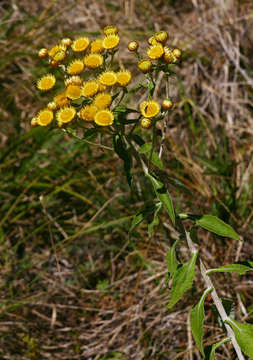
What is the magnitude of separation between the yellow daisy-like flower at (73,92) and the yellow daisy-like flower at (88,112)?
0.24ft

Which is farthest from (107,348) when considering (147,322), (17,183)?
(17,183)

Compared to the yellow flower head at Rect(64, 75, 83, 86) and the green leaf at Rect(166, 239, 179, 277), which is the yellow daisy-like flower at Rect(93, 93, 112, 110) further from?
the green leaf at Rect(166, 239, 179, 277)

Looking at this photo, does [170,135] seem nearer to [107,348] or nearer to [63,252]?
[63,252]

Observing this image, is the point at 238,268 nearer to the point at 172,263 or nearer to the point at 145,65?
the point at 172,263

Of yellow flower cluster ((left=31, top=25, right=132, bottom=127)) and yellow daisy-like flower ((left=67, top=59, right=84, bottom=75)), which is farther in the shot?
yellow daisy-like flower ((left=67, top=59, right=84, bottom=75))

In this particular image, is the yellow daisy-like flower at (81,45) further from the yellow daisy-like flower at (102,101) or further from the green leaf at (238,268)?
the green leaf at (238,268)

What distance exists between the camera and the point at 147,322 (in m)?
3.16

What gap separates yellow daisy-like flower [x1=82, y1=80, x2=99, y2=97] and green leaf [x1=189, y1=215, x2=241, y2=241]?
0.79 metres

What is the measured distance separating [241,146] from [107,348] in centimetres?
207

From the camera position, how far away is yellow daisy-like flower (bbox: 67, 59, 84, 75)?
221 cm

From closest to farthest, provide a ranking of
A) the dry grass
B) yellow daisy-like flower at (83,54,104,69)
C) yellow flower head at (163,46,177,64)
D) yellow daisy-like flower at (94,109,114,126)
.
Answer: yellow daisy-like flower at (94,109,114,126) < yellow flower head at (163,46,177,64) < yellow daisy-like flower at (83,54,104,69) < the dry grass

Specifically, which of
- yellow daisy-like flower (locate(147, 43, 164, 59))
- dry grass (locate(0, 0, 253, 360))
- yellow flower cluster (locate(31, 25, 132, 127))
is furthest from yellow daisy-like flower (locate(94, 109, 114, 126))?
dry grass (locate(0, 0, 253, 360))

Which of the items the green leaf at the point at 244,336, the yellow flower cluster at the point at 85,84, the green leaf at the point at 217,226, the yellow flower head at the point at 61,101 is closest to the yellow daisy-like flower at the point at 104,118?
the yellow flower cluster at the point at 85,84

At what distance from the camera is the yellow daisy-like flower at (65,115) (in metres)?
2.06
